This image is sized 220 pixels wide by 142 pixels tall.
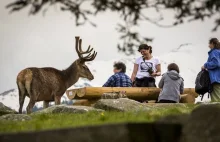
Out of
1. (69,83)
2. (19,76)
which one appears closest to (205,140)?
(19,76)

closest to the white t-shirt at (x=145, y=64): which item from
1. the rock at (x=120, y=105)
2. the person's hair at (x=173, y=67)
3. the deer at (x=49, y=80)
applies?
the person's hair at (x=173, y=67)

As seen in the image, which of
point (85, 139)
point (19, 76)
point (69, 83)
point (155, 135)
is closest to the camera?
point (85, 139)

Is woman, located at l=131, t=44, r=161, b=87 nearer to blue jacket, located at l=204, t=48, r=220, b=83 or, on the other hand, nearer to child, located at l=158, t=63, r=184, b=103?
child, located at l=158, t=63, r=184, b=103

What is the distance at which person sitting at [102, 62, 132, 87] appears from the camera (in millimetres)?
7953

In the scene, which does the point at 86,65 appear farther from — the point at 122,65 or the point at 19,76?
the point at 122,65

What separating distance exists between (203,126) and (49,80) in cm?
657

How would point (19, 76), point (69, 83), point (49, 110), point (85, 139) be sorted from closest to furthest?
point (85, 139) → point (49, 110) → point (19, 76) → point (69, 83)

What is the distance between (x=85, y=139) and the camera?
2.68m

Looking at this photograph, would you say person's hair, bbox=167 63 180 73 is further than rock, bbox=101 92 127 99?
Yes

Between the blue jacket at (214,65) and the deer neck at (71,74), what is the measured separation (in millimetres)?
3476

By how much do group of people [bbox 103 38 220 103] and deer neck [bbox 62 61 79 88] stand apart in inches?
86.8

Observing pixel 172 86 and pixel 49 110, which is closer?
pixel 49 110

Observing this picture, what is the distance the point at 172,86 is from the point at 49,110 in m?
2.36

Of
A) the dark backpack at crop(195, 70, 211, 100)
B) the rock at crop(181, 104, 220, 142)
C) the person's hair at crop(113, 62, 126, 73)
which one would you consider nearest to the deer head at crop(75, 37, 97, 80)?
the person's hair at crop(113, 62, 126, 73)
